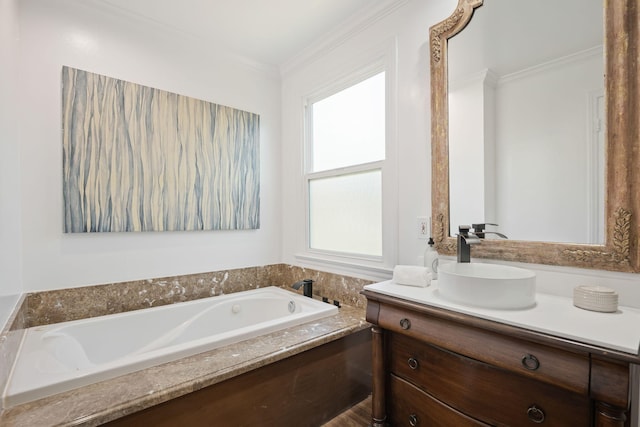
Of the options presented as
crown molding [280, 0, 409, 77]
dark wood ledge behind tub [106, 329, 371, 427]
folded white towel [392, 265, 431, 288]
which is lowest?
dark wood ledge behind tub [106, 329, 371, 427]

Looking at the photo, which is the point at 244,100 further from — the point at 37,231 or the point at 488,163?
the point at 488,163

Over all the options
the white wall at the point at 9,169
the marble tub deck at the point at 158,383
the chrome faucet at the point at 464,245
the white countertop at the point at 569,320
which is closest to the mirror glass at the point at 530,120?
the chrome faucet at the point at 464,245

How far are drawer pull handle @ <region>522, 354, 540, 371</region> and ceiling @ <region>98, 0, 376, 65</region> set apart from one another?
208cm

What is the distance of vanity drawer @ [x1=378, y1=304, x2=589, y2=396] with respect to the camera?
837 mm

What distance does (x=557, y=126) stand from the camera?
1236 mm

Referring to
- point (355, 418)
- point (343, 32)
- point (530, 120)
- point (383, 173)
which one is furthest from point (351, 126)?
point (355, 418)

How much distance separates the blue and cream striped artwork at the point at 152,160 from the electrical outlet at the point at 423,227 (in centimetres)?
144

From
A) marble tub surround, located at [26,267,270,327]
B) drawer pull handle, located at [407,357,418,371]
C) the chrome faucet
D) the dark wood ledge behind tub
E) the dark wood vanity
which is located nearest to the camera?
the dark wood vanity

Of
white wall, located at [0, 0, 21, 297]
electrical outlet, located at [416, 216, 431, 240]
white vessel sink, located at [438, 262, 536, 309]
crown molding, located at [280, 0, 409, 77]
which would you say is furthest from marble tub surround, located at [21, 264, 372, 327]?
crown molding, located at [280, 0, 409, 77]

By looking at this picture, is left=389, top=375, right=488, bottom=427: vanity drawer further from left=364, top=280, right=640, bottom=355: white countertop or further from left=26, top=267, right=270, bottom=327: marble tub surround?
left=26, top=267, right=270, bottom=327: marble tub surround

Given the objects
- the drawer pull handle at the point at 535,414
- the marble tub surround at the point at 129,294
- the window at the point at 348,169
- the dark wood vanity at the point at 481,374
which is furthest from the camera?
the window at the point at 348,169

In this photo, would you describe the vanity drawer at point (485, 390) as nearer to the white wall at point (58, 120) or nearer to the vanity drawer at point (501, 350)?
the vanity drawer at point (501, 350)

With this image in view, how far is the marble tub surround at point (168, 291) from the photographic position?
5.75 ft

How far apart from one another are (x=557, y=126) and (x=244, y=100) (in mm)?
2219
